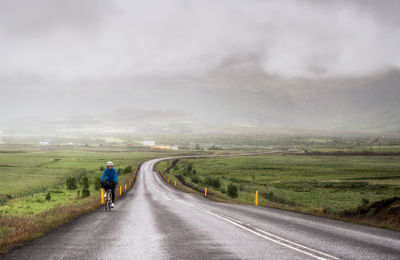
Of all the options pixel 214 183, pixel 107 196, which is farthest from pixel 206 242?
pixel 214 183

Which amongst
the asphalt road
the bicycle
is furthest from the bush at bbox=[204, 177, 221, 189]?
the asphalt road

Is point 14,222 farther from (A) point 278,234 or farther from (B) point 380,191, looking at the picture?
(B) point 380,191

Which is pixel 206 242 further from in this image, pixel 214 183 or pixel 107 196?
pixel 214 183

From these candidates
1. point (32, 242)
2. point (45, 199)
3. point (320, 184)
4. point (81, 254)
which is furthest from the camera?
point (320, 184)

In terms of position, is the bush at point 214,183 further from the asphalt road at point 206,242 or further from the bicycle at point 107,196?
the asphalt road at point 206,242

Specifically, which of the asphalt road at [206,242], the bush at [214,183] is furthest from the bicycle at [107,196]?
the bush at [214,183]

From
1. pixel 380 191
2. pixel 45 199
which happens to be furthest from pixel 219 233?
pixel 380 191

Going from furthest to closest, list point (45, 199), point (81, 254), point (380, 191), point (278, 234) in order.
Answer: point (380, 191), point (45, 199), point (278, 234), point (81, 254)

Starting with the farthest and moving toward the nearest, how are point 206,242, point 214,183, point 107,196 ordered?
point 214,183
point 107,196
point 206,242

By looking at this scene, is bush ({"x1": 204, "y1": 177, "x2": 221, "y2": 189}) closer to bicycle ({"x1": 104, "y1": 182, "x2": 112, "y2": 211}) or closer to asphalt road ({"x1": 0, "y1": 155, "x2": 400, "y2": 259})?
bicycle ({"x1": 104, "y1": 182, "x2": 112, "y2": 211})

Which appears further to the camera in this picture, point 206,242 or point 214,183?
point 214,183

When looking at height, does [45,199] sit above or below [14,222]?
below

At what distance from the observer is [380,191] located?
5181 cm

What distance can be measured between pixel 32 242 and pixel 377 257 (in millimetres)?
9938
